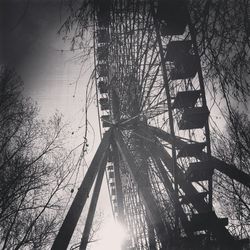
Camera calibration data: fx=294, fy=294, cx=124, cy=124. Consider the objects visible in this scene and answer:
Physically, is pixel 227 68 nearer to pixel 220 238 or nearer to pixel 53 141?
pixel 220 238

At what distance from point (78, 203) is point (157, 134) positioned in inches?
113

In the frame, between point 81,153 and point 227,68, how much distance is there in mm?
1718

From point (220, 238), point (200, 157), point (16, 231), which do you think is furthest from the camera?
point (16, 231)

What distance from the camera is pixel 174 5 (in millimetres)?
3312

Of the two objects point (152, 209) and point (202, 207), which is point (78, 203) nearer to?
point (152, 209)

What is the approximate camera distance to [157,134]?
24.6 feet

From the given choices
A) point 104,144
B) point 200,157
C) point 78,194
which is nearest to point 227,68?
point 200,157

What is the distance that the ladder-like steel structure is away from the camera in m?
3.38

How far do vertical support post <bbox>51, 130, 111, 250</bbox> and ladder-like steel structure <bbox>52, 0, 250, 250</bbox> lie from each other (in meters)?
0.02

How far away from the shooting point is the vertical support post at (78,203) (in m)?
4.92

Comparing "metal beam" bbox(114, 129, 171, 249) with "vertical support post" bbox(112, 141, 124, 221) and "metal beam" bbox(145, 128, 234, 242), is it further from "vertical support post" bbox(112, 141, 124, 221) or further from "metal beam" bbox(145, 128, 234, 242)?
"vertical support post" bbox(112, 141, 124, 221)

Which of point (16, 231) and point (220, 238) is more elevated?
point (16, 231)

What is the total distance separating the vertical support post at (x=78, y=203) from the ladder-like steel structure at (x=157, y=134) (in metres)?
0.02

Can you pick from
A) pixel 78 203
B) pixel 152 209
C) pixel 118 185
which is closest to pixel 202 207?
pixel 152 209
